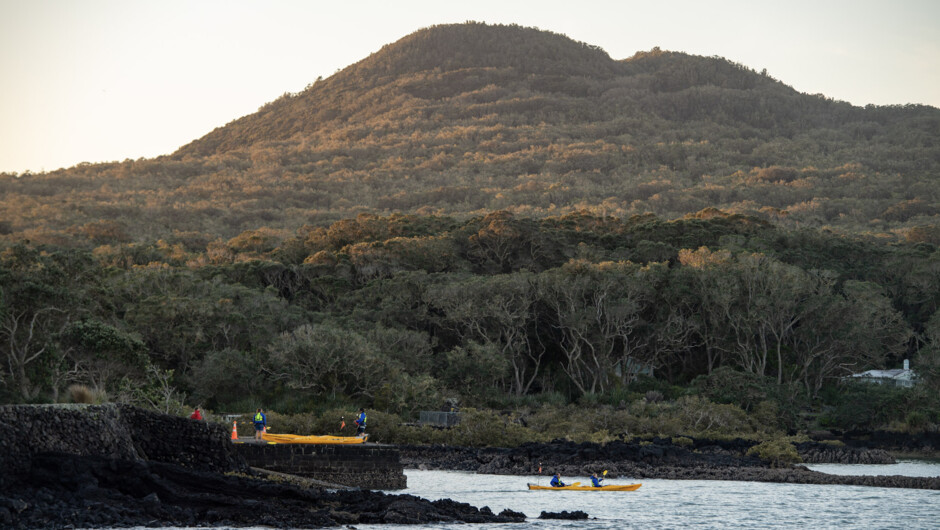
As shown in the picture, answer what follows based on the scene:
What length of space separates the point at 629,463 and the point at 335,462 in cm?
1319

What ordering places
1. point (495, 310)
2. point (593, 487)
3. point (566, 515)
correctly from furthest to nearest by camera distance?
point (495, 310) < point (593, 487) < point (566, 515)

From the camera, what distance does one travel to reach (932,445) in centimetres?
4772

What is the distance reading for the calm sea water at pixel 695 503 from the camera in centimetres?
2698

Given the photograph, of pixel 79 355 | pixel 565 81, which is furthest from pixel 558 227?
pixel 565 81

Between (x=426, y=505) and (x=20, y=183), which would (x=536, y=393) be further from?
(x=20, y=183)

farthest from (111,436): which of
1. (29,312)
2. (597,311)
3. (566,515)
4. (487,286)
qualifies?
(597,311)

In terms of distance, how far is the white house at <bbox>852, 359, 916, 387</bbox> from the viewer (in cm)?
5649

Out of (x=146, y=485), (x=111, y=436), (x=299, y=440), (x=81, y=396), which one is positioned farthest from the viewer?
(x=299, y=440)

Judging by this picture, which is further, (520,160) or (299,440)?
(520,160)

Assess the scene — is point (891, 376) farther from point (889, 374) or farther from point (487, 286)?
point (487, 286)

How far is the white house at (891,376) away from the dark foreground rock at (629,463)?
680 inches

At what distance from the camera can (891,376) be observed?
5941 centimetres

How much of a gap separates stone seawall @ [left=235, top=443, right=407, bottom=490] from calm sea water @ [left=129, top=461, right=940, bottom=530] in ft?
3.55

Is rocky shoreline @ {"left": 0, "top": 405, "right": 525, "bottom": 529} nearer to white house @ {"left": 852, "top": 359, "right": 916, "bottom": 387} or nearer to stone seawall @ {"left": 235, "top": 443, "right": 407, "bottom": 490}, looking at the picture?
stone seawall @ {"left": 235, "top": 443, "right": 407, "bottom": 490}
